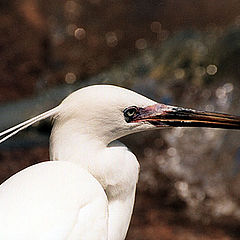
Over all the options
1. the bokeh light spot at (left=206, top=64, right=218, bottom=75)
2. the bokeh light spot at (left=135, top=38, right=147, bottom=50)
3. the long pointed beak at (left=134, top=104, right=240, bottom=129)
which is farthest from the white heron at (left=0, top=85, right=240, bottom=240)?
the bokeh light spot at (left=135, top=38, right=147, bottom=50)

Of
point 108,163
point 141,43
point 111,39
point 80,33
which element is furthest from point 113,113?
point 80,33

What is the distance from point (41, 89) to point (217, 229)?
72.7 inches

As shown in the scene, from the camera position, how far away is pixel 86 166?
2186 mm

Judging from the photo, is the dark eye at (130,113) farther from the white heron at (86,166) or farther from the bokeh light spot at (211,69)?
the bokeh light spot at (211,69)

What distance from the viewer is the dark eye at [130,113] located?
215 centimetres

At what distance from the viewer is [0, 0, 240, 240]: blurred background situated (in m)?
3.94

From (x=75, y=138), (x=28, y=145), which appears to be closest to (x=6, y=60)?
(x=28, y=145)

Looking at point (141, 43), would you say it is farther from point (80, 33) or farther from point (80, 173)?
point (80, 173)

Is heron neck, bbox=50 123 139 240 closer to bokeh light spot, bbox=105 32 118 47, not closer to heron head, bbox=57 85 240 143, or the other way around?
heron head, bbox=57 85 240 143

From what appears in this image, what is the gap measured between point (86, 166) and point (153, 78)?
2488mm

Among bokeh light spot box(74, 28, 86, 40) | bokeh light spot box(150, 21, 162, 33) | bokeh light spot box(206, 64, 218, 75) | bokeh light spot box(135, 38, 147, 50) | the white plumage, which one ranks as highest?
bokeh light spot box(74, 28, 86, 40)

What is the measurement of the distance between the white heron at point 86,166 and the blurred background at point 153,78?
162cm

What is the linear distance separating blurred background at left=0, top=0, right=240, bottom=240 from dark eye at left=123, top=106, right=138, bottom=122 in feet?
5.64

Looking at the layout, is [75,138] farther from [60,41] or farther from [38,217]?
[60,41]
